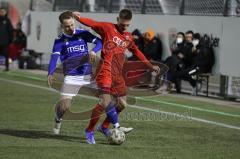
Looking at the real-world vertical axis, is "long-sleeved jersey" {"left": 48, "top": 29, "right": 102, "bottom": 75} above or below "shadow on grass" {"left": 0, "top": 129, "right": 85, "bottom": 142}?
above

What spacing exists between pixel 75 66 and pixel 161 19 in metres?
11.0

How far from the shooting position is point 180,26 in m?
21.7

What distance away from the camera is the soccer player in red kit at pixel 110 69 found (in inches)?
441

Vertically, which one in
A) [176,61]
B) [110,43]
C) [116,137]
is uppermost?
[110,43]

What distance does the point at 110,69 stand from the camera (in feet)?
37.2

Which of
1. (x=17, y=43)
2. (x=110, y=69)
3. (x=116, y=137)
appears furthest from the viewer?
(x=17, y=43)

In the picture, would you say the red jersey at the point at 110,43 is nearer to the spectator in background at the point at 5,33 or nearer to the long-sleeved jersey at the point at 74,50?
the long-sleeved jersey at the point at 74,50

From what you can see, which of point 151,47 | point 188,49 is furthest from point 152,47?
point 188,49

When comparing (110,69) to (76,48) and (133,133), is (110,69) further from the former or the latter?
(133,133)

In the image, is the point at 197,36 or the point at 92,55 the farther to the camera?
the point at 197,36

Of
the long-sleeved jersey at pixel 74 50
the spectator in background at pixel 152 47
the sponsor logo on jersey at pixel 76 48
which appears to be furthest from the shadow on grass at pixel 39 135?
the spectator in background at pixel 152 47

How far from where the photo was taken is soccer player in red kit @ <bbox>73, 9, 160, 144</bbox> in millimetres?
11203

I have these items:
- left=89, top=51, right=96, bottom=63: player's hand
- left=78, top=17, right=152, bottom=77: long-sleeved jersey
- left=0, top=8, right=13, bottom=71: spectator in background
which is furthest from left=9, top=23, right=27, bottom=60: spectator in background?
left=89, top=51, right=96, bottom=63: player's hand

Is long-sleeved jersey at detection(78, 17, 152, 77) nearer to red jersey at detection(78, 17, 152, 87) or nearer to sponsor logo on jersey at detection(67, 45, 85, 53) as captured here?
red jersey at detection(78, 17, 152, 87)
